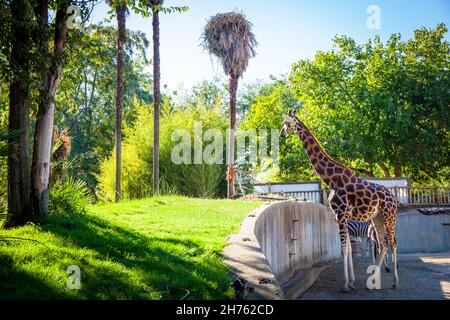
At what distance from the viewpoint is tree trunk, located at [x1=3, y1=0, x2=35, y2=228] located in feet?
25.5

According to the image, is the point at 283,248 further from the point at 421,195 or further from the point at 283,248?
the point at 421,195

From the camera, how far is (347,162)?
3009cm

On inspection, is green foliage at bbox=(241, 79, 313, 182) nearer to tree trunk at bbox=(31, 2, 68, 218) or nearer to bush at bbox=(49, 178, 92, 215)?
bush at bbox=(49, 178, 92, 215)

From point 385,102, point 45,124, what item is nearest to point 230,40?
point 385,102

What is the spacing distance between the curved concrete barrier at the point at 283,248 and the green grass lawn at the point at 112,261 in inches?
15.1

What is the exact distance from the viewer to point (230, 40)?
21.4m

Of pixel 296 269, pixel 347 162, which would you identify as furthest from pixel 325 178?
pixel 347 162

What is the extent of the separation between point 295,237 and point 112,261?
22.0ft

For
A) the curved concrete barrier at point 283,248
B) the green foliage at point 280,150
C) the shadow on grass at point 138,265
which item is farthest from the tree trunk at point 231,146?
the shadow on grass at point 138,265

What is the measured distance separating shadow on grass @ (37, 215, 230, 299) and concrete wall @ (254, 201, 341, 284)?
7.61ft

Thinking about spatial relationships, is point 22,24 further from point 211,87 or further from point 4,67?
point 211,87

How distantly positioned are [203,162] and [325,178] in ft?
35.5

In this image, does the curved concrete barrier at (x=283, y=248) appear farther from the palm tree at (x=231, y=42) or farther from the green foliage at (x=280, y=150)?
the green foliage at (x=280, y=150)

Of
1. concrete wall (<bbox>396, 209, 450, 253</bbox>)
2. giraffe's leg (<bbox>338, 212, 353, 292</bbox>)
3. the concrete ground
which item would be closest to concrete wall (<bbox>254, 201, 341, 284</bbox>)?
the concrete ground
